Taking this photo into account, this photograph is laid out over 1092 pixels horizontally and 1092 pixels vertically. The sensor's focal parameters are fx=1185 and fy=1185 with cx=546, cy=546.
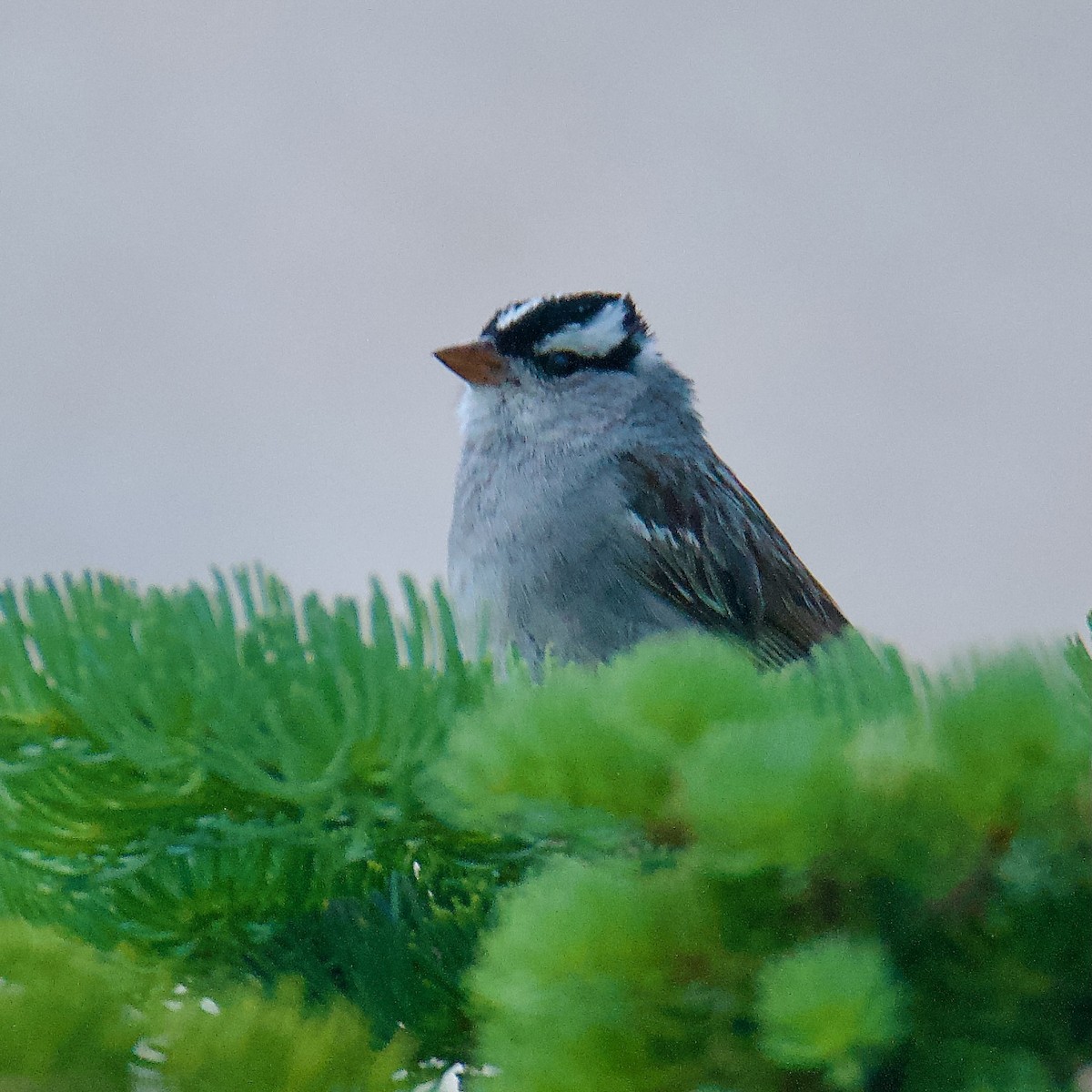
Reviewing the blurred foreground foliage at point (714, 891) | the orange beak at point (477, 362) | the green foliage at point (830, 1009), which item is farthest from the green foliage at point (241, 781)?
the orange beak at point (477, 362)

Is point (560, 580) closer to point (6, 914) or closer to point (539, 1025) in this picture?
point (6, 914)

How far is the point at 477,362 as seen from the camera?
1179 mm

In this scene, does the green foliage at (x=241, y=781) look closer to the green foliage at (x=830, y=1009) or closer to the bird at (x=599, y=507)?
the green foliage at (x=830, y=1009)

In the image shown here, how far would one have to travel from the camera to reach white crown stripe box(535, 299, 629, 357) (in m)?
1.24

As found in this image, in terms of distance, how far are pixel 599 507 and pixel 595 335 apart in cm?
28

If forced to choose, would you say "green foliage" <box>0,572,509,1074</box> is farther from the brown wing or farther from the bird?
the brown wing

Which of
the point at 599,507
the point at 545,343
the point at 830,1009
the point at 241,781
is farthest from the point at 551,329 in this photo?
the point at 830,1009

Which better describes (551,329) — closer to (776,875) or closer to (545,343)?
(545,343)

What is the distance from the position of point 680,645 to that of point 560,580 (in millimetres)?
710

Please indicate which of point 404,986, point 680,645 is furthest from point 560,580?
point 680,645

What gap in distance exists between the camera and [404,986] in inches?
15.6

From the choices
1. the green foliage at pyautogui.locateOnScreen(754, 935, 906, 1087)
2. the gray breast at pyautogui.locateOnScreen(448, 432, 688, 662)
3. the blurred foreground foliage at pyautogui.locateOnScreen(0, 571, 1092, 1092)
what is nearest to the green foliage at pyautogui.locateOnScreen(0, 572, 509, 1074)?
the blurred foreground foliage at pyautogui.locateOnScreen(0, 571, 1092, 1092)

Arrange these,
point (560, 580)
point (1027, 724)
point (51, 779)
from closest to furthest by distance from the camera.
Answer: point (1027, 724), point (51, 779), point (560, 580)

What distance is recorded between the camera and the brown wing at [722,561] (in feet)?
3.52
